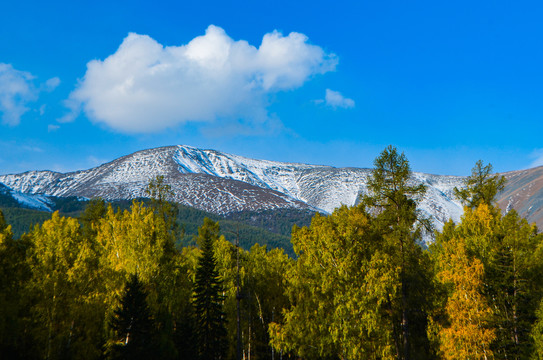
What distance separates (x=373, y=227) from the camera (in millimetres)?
27141

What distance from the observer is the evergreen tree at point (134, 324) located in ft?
96.1

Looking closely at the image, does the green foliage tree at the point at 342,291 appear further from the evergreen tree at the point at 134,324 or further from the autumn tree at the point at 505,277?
the evergreen tree at the point at 134,324

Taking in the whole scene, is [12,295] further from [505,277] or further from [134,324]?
[505,277]

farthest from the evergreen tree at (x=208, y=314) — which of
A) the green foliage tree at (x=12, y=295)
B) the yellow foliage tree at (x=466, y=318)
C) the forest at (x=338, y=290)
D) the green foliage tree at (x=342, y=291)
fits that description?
the yellow foliage tree at (x=466, y=318)

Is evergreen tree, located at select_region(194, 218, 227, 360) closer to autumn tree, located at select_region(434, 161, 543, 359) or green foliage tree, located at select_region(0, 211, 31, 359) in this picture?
green foliage tree, located at select_region(0, 211, 31, 359)

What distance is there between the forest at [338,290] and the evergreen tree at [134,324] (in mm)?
78

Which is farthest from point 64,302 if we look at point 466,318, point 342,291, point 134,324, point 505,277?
point 505,277

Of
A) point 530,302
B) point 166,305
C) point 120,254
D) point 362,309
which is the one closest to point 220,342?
point 166,305

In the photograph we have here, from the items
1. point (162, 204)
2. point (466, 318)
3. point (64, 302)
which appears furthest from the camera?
point (162, 204)

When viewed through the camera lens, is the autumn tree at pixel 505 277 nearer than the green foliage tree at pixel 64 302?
No

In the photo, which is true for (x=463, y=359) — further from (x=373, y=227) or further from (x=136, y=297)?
(x=136, y=297)

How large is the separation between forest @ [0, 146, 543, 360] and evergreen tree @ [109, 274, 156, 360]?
78 mm

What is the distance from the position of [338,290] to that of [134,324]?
46.6 feet

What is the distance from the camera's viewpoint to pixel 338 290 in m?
26.3
